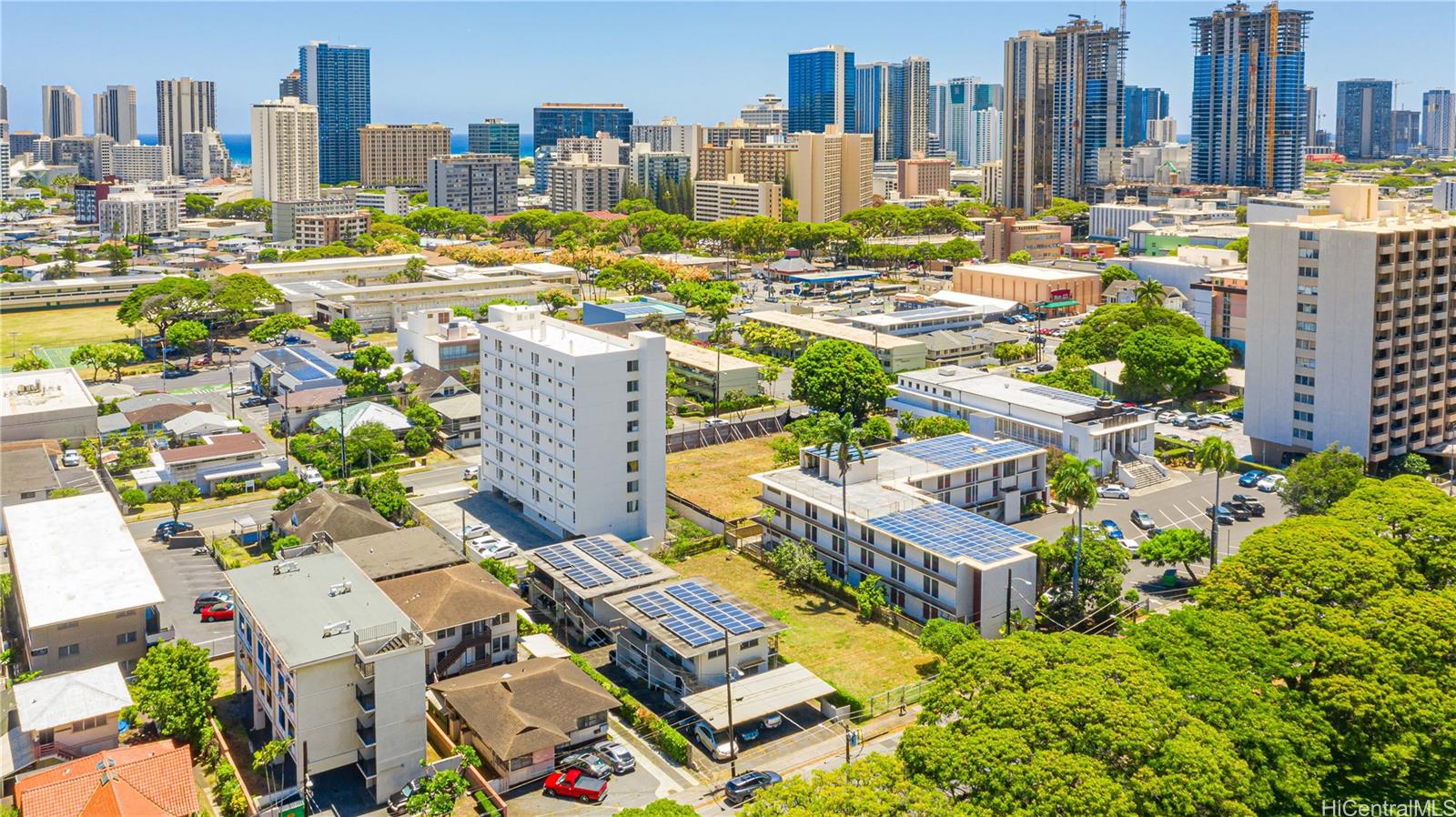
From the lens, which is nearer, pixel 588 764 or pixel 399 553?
pixel 588 764

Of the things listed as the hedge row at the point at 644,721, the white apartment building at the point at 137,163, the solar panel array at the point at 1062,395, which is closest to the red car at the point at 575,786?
the hedge row at the point at 644,721

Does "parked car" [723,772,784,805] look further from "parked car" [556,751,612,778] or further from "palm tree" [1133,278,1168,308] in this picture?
"palm tree" [1133,278,1168,308]

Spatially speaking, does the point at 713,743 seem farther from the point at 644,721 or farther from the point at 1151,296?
the point at 1151,296

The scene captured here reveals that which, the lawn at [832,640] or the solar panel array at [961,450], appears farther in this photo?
the solar panel array at [961,450]

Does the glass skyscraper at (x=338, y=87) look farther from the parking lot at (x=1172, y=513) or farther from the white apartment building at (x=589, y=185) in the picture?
the parking lot at (x=1172, y=513)

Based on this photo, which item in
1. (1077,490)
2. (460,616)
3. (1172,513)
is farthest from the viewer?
(1172,513)

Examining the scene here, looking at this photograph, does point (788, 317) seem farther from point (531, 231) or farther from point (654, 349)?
point (531, 231)

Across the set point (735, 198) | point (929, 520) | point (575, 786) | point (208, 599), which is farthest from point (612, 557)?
point (735, 198)
